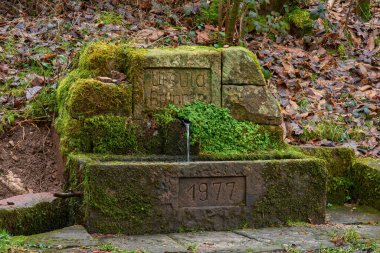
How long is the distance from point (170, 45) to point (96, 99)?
140 inches

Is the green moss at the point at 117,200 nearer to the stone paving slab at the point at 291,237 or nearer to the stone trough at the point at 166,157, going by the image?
the stone trough at the point at 166,157

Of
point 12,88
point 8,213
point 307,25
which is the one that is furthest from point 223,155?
point 307,25

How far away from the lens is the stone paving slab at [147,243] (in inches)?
174

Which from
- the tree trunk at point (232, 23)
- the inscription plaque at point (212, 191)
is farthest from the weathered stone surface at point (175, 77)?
the tree trunk at point (232, 23)

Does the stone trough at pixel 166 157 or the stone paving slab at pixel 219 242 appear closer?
the stone paving slab at pixel 219 242

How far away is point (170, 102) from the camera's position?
5953 millimetres

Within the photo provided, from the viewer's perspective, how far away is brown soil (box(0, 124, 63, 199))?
21.3 ft

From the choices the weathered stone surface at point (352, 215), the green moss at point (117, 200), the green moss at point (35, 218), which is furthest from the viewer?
the weathered stone surface at point (352, 215)

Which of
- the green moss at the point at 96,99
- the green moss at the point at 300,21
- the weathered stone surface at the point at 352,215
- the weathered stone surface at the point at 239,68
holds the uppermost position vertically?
the green moss at the point at 300,21

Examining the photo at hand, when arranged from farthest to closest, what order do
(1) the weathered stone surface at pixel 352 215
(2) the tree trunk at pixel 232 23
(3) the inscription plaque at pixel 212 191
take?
(2) the tree trunk at pixel 232 23
(1) the weathered stone surface at pixel 352 215
(3) the inscription plaque at pixel 212 191

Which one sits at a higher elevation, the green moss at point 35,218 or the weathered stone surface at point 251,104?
the weathered stone surface at point 251,104

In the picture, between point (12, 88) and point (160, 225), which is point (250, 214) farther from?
point (12, 88)

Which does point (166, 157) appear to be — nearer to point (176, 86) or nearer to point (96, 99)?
point (176, 86)

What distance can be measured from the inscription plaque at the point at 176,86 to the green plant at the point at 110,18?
4105 mm
